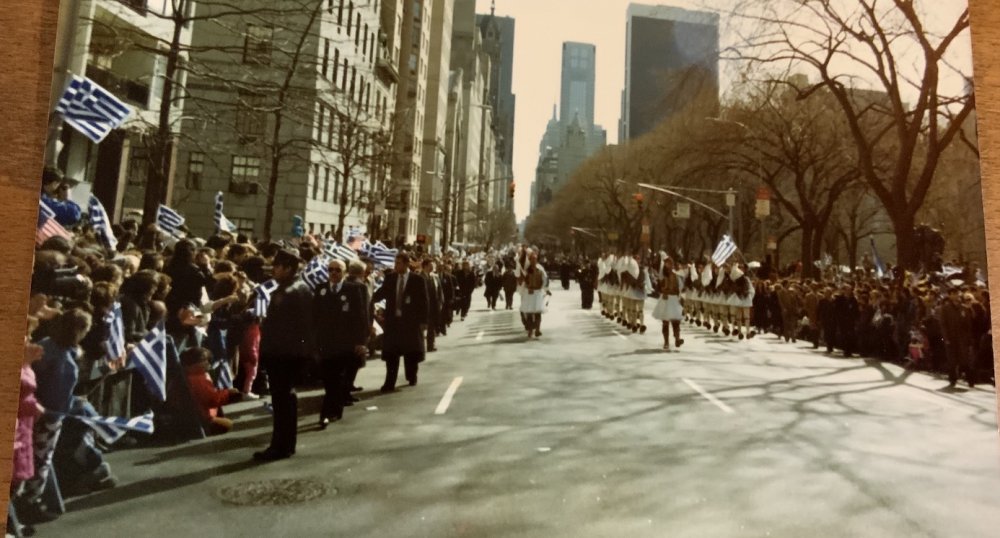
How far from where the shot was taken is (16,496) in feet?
14.3

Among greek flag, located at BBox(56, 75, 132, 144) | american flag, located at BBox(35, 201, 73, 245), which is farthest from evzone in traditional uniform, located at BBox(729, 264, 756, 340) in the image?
american flag, located at BBox(35, 201, 73, 245)

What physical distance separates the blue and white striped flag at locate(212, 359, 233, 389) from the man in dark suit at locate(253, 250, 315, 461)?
243 centimetres

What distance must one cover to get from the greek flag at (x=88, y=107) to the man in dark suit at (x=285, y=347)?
6.73 feet

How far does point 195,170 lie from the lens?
13.8 metres

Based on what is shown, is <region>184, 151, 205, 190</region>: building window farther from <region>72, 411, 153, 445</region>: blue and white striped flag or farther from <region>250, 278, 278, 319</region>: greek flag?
<region>72, 411, 153, 445</region>: blue and white striped flag

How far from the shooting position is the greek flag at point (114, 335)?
548 cm

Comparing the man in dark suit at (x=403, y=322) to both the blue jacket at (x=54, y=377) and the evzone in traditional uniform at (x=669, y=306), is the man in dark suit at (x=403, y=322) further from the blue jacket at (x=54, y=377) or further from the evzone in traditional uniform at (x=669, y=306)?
the evzone in traditional uniform at (x=669, y=306)

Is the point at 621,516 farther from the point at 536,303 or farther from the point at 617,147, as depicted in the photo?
the point at 617,147

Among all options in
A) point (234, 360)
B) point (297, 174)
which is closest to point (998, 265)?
point (234, 360)

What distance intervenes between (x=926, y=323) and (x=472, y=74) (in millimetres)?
122931

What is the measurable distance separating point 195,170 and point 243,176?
3.54 feet

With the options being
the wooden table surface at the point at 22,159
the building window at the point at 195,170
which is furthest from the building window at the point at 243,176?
the wooden table surface at the point at 22,159

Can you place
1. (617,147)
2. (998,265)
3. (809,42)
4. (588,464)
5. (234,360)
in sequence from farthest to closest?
(617,147)
(809,42)
(234,360)
(588,464)
(998,265)

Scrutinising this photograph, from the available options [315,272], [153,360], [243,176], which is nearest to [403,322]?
[315,272]
